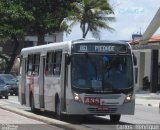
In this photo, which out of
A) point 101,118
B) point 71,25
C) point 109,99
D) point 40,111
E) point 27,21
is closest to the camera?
point 109,99

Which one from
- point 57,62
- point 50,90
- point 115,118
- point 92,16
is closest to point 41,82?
point 50,90

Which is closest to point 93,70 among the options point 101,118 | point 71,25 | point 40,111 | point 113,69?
point 113,69

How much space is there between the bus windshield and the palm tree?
3477 cm

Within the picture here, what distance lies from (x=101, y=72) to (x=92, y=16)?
1415 inches

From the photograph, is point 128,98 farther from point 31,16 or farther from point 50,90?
point 31,16

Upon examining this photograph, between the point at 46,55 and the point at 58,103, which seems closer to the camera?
the point at 58,103

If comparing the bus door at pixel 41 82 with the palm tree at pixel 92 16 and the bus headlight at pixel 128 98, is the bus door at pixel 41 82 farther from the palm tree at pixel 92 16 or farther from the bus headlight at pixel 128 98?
the palm tree at pixel 92 16

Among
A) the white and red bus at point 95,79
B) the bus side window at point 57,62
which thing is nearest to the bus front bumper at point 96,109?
the white and red bus at point 95,79

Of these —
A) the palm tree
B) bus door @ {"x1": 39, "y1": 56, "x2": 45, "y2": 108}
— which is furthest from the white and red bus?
the palm tree

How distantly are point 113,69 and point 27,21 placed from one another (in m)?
42.3

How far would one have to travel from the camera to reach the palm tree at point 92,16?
56.3m

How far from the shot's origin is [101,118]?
79.9 ft

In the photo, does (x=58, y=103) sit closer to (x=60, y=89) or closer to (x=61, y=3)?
(x=60, y=89)

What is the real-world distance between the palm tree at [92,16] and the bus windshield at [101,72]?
34766 millimetres
